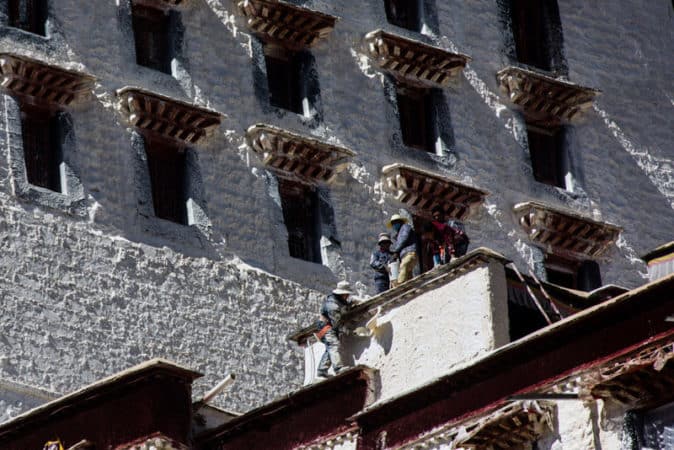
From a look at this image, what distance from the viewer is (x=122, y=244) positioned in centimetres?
4797

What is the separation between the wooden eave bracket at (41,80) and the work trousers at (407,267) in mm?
7229

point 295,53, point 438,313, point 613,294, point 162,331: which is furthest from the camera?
point 295,53

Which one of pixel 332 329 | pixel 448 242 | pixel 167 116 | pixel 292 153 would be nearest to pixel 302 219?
pixel 292 153

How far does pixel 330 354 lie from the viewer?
41.9 metres

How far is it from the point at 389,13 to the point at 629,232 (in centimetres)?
542

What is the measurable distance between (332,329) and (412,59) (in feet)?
37.9

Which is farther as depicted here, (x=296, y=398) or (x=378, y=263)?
(x=378, y=263)

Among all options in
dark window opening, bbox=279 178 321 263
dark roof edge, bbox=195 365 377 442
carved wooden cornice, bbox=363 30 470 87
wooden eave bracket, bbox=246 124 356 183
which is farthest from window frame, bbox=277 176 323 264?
dark roof edge, bbox=195 365 377 442

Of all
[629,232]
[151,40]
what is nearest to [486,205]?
[629,232]

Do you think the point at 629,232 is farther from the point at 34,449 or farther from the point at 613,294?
the point at 34,449

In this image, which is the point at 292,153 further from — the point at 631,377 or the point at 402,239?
the point at 631,377

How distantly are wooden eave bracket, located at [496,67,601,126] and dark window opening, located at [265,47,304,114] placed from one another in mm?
4008

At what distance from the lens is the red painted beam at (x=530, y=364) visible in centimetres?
3716

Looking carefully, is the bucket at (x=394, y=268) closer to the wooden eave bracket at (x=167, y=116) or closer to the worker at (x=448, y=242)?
A: the worker at (x=448, y=242)
